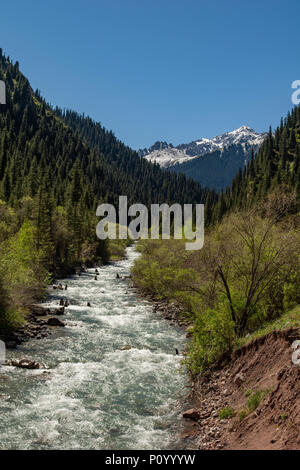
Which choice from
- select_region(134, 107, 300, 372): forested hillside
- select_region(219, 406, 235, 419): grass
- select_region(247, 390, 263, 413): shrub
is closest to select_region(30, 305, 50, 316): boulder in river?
select_region(134, 107, 300, 372): forested hillside

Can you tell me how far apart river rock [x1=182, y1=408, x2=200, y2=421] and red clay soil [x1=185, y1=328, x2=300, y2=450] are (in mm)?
201

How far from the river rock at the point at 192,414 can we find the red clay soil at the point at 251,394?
20 centimetres

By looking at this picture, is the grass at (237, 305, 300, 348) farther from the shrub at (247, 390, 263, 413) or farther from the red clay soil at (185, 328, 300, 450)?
the shrub at (247, 390, 263, 413)

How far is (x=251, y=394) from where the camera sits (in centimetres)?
1455

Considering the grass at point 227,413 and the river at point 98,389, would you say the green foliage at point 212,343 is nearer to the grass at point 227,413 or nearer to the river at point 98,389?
the river at point 98,389

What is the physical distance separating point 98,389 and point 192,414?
20.4ft

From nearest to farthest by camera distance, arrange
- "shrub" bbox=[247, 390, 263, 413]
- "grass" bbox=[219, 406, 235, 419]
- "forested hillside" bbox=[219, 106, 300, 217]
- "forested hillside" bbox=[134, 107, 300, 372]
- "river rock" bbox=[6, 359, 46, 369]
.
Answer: "shrub" bbox=[247, 390, 263, 413] < "grass" bbox=[219, 406, 235, 419] < "forested hillside" bbox=[134, 107, 300, 372] < "river rock" bbox=[6, 359, 46, 369] < "forested hillside" bbox=[219, 106, 300, 217]

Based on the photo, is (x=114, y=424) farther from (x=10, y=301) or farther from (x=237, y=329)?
(x=10, y=301)

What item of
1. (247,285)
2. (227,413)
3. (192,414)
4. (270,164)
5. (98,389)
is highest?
(270,164)

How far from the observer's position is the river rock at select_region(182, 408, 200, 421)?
52.9ft

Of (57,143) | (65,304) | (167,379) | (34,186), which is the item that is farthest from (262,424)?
(57,143)

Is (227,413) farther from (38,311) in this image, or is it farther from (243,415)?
(38,311)

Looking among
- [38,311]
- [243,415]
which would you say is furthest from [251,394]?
[38,311]

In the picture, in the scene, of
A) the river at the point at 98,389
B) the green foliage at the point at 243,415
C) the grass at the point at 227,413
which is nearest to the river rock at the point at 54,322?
the river at the point at 98,389
